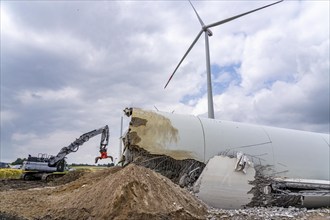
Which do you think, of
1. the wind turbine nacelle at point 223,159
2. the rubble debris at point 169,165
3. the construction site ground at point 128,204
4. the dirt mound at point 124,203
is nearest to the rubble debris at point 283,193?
the wind turbine nacelle at point 223,159

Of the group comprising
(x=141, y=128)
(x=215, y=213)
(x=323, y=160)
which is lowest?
(x=215, y=213)

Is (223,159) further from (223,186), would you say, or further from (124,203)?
(124,203)

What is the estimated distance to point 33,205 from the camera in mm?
9375

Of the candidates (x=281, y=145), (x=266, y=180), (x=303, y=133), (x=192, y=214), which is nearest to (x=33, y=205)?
(x=192, y=214)

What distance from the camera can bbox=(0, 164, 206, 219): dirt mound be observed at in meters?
7.27

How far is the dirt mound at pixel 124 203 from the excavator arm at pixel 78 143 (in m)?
10.9

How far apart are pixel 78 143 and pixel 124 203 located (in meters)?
16.0

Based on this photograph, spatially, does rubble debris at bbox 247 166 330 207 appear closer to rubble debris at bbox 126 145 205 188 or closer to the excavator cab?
rubble debris at bbox 126 145 205 188

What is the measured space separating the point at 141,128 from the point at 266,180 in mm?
4343

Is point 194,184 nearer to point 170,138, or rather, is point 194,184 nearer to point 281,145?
point 170,138

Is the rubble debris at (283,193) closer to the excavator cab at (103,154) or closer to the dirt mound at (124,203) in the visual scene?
the dirt mound at (124,203)

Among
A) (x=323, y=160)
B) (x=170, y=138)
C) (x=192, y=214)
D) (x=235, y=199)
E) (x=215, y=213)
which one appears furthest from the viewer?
(x=323, y=160)

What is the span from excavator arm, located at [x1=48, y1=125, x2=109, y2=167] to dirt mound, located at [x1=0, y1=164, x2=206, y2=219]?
10.9 meters

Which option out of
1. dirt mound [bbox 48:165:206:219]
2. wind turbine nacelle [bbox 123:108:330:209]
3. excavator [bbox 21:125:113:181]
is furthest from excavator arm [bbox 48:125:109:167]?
dirt mound [bbox 48:165:206:219]
